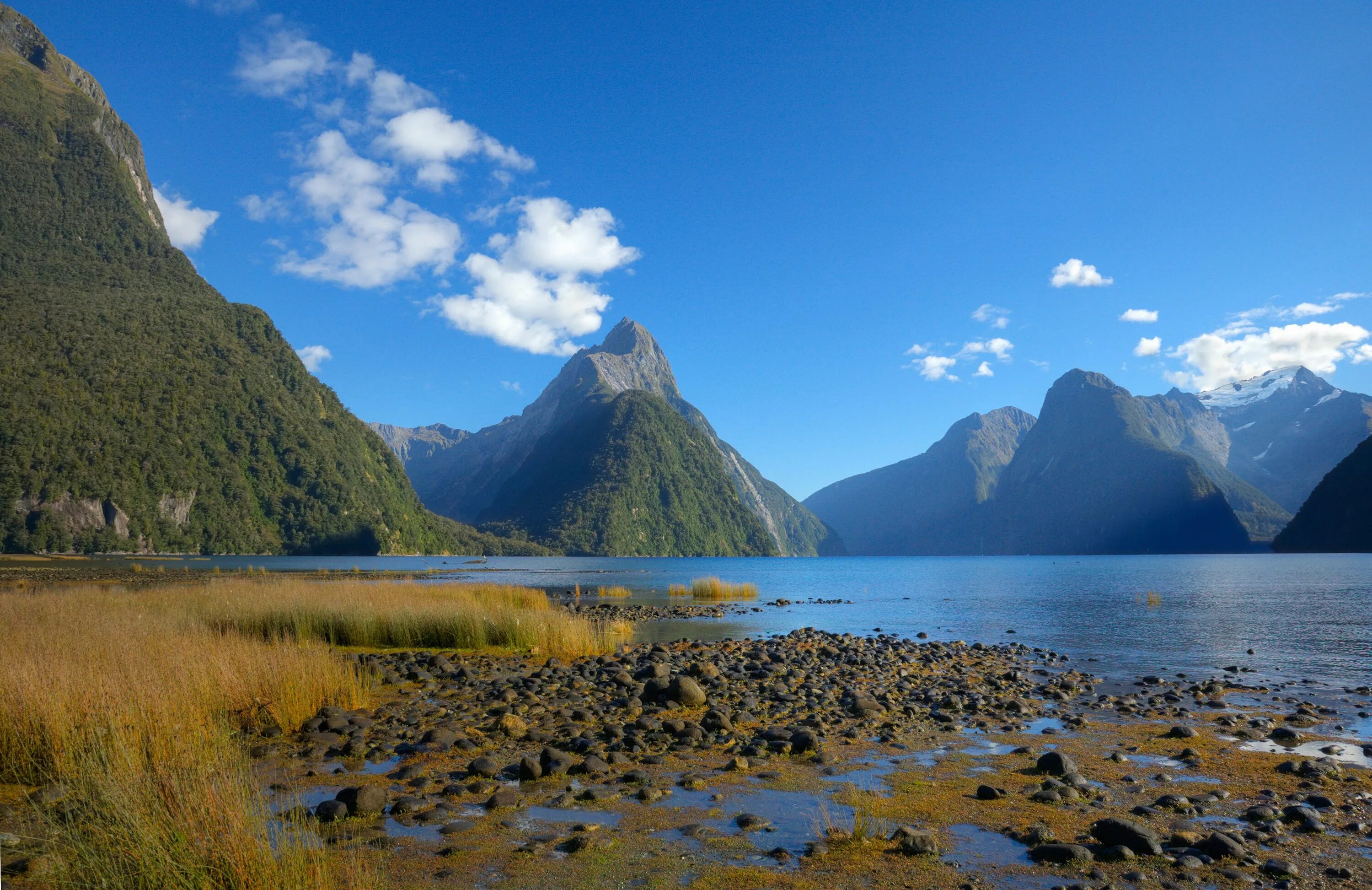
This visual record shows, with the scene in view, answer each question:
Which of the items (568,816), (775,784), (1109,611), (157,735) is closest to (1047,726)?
(775,784)

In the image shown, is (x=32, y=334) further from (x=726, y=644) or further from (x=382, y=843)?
(x=382, y=843)

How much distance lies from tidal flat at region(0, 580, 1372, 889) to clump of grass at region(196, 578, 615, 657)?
3.54m

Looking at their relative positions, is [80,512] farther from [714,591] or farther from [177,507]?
[714,591]

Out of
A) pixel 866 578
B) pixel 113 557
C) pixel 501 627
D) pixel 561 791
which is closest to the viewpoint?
pixel 561 791

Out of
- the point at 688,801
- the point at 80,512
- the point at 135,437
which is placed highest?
the point at 135,437

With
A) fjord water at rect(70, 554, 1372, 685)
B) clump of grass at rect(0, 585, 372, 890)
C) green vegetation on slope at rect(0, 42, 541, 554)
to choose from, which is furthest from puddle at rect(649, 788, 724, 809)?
green vegetation on slope at rect(0, 42, 541, 554)

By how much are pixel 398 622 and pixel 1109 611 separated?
38081mm

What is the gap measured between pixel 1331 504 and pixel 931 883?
20811 centimetres

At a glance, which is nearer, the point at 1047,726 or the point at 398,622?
the point at 1047,726

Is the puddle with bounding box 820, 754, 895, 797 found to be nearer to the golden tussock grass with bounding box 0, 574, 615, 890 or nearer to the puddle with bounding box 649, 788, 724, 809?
the puddle with bounding box 649, 788, 724, 809

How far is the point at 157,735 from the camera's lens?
7.86 metres

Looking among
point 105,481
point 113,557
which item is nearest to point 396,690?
point 113,557

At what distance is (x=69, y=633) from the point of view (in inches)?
535

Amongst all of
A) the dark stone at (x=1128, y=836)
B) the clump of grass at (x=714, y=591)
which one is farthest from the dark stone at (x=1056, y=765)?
the clump of grass at (x=714, y=591)
